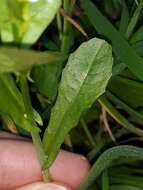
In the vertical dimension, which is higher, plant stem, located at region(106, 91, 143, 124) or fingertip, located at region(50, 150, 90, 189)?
plant stem, located at region(106, 91, 143, 124)

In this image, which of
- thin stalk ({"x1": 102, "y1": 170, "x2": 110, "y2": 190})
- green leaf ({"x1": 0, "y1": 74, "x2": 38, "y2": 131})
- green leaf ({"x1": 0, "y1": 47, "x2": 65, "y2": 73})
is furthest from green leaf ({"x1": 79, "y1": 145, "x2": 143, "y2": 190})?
green leaf ({"x1": 0, "y1": 47, "x2": 65, "y2": 73})

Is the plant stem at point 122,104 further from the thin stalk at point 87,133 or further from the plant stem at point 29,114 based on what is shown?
the plant stem at point 29,114

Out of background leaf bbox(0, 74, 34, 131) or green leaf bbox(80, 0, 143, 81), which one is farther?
green leaf bbox(80, 0, 143, 81)

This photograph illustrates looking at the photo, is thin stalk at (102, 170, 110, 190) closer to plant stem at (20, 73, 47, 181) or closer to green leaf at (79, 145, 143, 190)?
green leaf at (79, 145, 143, 190)

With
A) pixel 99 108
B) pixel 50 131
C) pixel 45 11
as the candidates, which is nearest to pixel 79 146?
pixel 99 108

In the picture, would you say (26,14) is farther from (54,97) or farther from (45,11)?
(54,97)

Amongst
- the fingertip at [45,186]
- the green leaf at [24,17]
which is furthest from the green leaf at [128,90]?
the green leaf at [24,17]

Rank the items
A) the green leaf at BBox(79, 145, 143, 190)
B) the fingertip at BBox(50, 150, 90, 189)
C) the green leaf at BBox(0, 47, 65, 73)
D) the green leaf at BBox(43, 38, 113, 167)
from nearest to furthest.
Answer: the green leaf at BBox(0, 47, 65, 73), the green leaf at BBox(43, 38, 113, 167), the green leaf at BBox(79, 145, 143, 190), the fingertip at BBox(50, 150, 90, 189)
